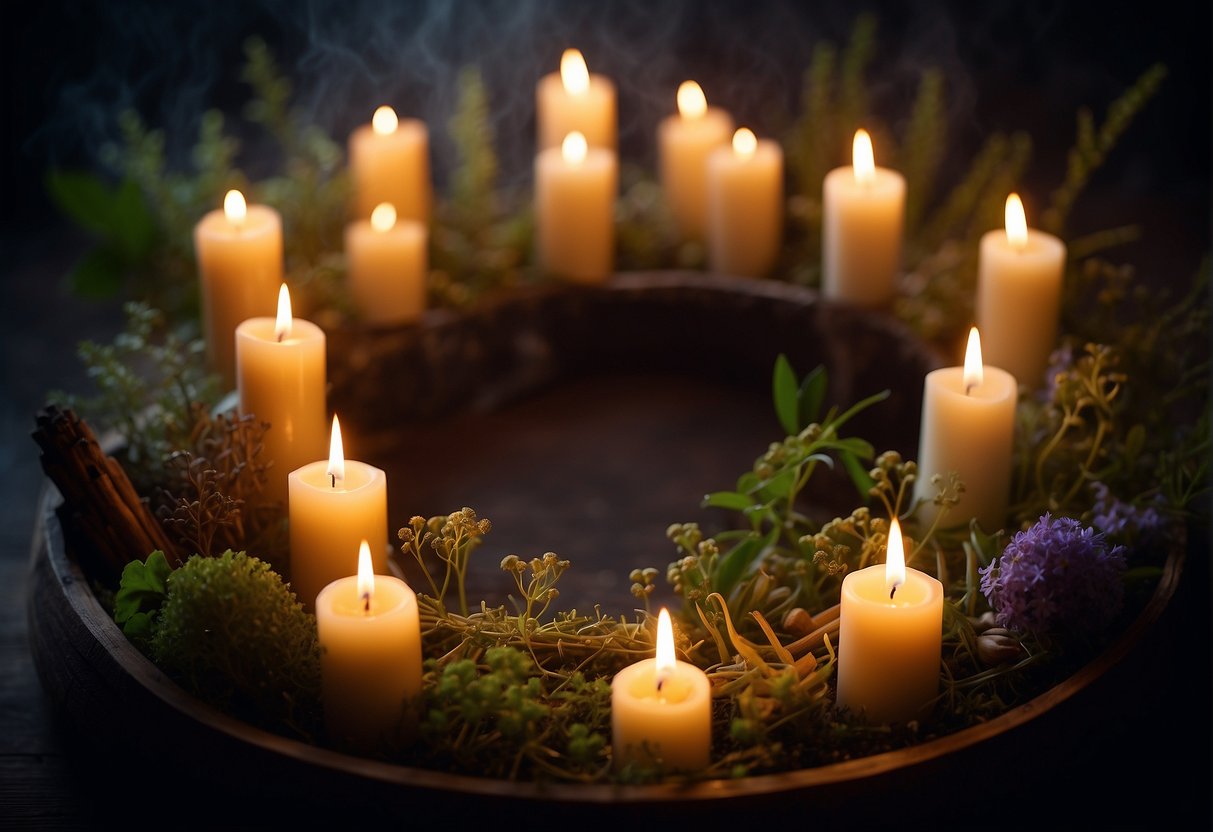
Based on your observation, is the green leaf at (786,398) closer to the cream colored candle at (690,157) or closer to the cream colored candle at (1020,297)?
the cream colored candle at (1020,297)

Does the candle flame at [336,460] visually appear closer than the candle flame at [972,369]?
Yes

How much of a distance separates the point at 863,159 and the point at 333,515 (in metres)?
0.87

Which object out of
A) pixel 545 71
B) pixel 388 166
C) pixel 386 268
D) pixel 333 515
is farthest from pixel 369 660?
pixel 545 71

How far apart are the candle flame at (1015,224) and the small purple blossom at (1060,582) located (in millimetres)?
515

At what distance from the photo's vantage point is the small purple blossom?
1.21m

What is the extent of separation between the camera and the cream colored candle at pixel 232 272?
1.67 m

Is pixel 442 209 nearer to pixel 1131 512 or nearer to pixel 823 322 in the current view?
pixel 823 322

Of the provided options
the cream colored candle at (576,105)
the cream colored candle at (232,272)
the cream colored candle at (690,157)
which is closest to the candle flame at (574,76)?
the cream colored candle at (576,105)

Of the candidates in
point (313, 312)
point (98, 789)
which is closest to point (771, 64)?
point (313, 312)

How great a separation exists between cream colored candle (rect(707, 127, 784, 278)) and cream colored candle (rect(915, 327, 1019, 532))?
56 centimetres

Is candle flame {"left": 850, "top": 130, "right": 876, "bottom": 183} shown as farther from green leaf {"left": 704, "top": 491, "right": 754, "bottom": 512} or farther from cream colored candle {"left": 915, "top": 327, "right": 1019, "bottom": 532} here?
green leaf {"left": 704, "top": 491, "right": 754, "bottom": 512}

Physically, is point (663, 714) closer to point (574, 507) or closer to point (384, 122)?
point (574, 507)

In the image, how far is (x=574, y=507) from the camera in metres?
1.73

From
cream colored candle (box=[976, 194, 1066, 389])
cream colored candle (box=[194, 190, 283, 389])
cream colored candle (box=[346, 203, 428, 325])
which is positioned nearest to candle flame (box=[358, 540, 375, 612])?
cream colored candle (box=[194, 190, 283, 389])
